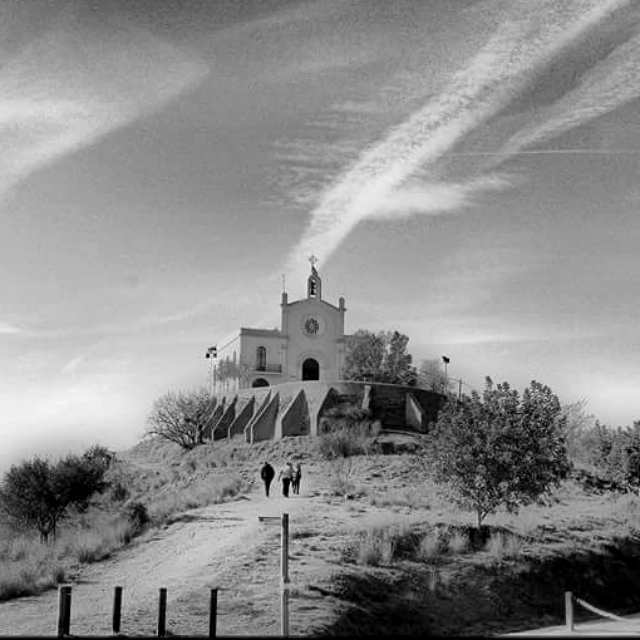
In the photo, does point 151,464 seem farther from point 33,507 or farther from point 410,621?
point 410,621

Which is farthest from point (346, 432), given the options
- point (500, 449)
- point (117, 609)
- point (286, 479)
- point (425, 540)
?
point (117, 609)

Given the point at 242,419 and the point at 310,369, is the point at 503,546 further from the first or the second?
the point at 310,369

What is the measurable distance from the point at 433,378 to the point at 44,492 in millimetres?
46766

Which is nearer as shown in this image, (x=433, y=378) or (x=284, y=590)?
(x=284, y=590)

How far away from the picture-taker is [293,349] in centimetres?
6850

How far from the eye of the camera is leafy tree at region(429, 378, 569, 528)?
27344mm

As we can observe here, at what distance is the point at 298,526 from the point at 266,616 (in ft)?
27.5

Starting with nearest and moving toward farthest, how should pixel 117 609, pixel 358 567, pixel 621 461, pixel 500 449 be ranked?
pixel 117 609 → pixel 358 567 → pixel 500 449 → pixel 621 461

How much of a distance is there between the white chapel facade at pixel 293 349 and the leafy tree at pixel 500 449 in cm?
3917

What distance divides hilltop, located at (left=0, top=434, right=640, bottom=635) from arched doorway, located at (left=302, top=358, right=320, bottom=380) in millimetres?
31725

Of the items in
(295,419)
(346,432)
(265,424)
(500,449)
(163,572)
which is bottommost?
(163,572)

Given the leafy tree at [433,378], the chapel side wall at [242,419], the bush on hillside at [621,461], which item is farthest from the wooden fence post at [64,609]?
the leafy tree at [433,378]

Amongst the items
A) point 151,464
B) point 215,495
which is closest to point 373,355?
point 151,464

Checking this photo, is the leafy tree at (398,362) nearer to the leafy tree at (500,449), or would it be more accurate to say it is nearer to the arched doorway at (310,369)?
the arched doorway at (310,369)
